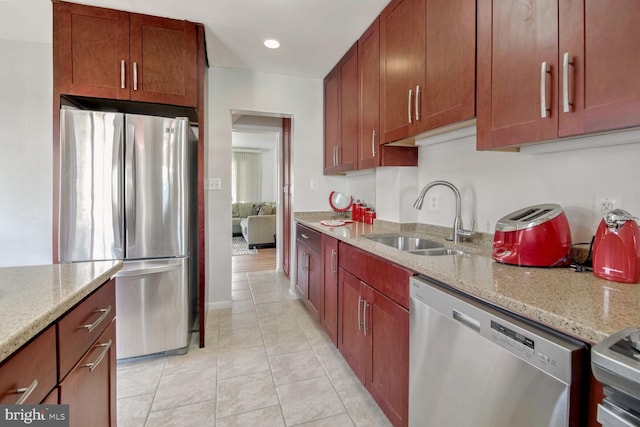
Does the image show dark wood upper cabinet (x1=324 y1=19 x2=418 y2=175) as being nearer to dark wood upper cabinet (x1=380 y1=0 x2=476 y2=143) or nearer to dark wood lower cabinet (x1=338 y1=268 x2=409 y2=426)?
dark wood upper cabinet (x1=380 y1=0 x2=476 y2=143)

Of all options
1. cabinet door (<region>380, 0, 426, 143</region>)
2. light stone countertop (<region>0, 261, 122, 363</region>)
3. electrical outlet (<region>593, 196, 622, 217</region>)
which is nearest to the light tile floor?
light stone countertop (<region>0, 261, 122, 363</region>)

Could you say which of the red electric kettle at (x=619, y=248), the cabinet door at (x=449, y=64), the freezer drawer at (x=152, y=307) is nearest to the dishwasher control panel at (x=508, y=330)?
the red electric kettle at (x=619, y=248)

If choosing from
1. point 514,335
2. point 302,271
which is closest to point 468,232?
point 514,335

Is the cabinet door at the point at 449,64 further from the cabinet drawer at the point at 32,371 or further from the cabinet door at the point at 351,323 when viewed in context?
the cabinet drawer at the point at 32,371

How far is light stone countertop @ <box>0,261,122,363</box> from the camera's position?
0.61 metres

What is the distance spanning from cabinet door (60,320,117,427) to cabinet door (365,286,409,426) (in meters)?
1.11

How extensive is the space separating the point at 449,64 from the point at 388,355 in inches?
55.4

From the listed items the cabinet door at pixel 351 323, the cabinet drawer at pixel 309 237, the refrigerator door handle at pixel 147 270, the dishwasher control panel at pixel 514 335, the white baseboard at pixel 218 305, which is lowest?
the white baseboard at pixel 218 305

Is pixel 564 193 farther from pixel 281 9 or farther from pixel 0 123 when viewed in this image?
pixel 0 123

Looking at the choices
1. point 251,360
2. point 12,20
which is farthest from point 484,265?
point 12,20

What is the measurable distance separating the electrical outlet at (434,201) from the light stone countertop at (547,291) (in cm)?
70

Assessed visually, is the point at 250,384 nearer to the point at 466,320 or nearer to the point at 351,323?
the point at 351,323

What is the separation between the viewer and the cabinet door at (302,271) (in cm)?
284

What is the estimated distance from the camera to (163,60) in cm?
214
